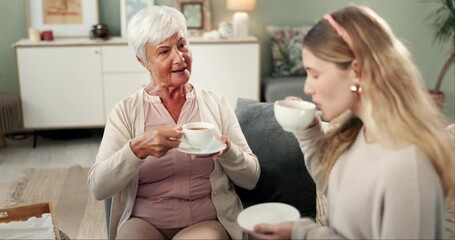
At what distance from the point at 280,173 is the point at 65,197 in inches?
68.8

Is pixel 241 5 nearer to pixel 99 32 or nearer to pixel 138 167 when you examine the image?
pixel 99 32

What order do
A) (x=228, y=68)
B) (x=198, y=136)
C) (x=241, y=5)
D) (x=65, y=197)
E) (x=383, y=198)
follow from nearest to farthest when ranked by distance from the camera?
(x=383, y=198), (x=198, y=136), (x=65, y=197), (x=228, y=68), (x=241, y=5)

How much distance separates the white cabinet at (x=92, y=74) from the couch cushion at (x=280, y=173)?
2298 mm

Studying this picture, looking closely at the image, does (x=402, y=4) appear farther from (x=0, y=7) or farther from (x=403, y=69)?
(x=403, y=69)

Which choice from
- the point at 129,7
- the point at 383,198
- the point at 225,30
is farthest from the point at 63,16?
the point at 383,198

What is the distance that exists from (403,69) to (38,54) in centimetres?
334

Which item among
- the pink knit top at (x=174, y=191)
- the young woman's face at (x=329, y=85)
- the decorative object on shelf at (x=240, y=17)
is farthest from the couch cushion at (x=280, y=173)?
the decorative object on shelf at (x=240, y=17)

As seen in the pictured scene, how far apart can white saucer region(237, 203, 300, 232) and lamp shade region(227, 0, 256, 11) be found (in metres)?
3.16

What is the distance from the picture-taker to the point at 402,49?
3.81 feet

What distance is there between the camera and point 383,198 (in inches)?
43.3

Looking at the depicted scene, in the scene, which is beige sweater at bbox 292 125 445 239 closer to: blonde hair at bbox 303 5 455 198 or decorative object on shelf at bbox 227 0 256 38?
blonde hair at bbox 303 5 455 198

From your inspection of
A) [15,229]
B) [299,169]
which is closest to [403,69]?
[299,169]

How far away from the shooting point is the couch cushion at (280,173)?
1.81 metres

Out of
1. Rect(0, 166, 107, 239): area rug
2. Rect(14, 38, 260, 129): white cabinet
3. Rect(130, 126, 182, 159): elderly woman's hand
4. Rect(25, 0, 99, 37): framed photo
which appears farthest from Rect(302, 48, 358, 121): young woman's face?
Rect(25, 0, 99, 37): framed photo
